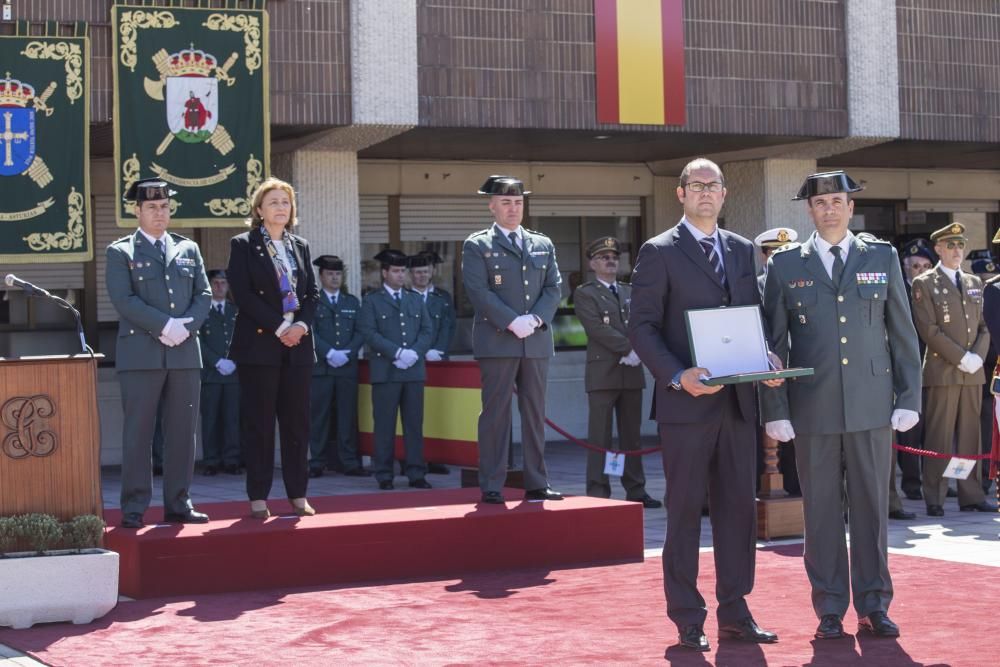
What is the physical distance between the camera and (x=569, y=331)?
1744 cm

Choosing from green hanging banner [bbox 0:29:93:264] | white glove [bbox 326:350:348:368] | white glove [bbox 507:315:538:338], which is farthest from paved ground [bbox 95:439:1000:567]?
green hanging banner [bbox 0:29:93:264]

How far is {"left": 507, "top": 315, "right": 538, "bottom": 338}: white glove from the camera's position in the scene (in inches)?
351

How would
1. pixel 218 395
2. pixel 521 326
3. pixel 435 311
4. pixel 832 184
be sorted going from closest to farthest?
pixel 832 184, pixel 521 326, pixel 435 311, pixel 218 395

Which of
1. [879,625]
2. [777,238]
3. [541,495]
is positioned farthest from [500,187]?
[879,625]

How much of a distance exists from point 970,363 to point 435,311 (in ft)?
15.5

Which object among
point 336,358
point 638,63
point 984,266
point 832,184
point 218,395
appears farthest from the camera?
point 638,63

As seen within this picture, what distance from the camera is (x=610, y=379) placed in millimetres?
11469

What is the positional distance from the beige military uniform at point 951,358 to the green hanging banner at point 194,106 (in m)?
5.39

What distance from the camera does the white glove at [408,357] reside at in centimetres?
1268

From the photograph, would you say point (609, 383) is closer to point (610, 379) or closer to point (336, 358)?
point (610, 379)

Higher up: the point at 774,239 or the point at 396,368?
the point at 774,239

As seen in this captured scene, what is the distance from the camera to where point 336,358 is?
13.4 m

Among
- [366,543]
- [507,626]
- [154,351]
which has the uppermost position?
[154,351]

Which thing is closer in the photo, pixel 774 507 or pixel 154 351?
pixel 154 351
